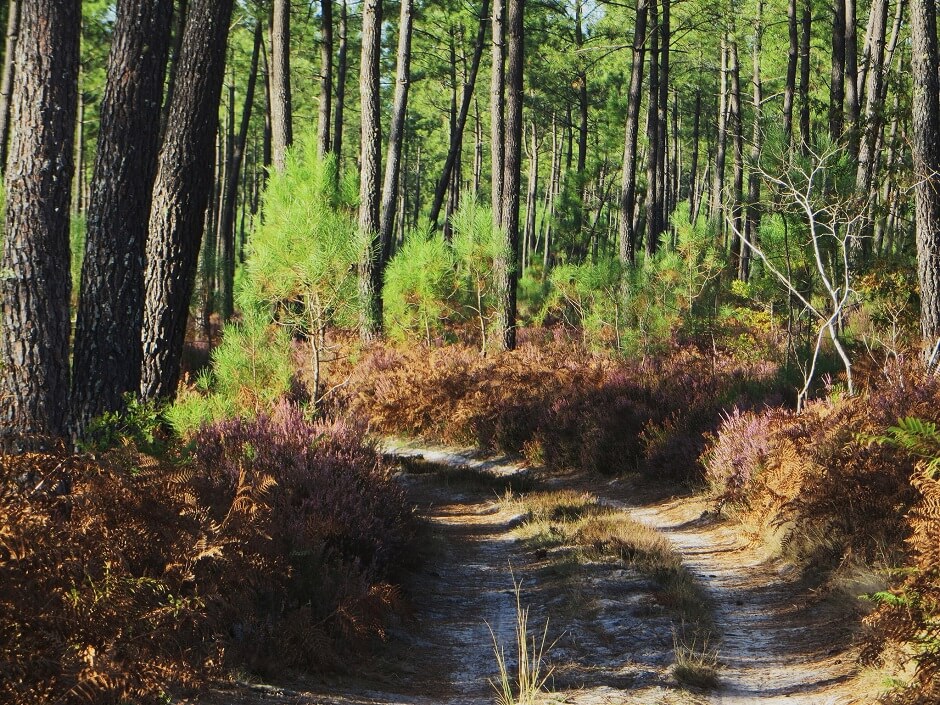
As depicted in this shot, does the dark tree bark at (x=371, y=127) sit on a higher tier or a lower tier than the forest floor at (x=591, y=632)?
higher

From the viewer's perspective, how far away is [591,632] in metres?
5.59

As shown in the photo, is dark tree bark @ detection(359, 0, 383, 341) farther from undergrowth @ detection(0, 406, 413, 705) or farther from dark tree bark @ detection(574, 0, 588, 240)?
undergrowth @ detection(0, 406, 413, 705)

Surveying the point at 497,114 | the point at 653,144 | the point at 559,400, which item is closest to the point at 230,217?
the point at 497,114

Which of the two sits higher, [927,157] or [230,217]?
[230,217]

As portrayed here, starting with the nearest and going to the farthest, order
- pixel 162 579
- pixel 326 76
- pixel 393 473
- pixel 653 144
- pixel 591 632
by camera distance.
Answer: pixel 162 579, pixel 591 632, pixel 393 473, pixel 326 76, pixel 653 144

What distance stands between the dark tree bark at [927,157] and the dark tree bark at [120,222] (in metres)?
8.00

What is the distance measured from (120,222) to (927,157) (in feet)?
28.0

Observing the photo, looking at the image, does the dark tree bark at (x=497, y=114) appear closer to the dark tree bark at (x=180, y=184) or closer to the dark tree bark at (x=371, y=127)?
the dark tree bark at (x=371, y=127)

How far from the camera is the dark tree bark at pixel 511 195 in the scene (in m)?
16.4

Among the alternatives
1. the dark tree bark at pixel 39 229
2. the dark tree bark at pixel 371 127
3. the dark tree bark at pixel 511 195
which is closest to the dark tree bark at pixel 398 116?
the dark tree bark at pixel 371 127

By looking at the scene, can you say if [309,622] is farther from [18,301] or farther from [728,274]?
[728,274]

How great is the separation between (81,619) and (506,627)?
3203 millimetres

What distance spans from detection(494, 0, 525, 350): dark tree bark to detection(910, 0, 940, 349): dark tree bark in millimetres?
7664

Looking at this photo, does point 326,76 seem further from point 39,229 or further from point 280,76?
point 39,229
